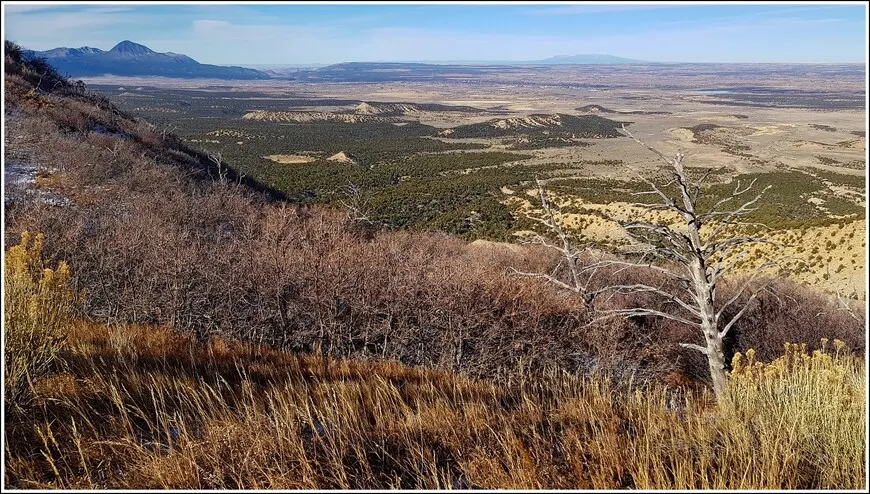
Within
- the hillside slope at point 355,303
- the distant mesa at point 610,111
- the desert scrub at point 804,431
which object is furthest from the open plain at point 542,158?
the desert scrub at point 804,431

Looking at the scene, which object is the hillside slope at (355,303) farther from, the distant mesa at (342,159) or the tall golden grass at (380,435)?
the distant mesa at (342,159)

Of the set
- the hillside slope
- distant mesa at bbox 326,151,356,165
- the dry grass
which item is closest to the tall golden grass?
the dry grass

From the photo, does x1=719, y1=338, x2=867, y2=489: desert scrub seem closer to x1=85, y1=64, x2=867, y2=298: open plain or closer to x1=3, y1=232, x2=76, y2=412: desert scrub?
x1=3, y1=232, x2=76, y2=412: desert scrub

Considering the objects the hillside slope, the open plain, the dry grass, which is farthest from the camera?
the open plain

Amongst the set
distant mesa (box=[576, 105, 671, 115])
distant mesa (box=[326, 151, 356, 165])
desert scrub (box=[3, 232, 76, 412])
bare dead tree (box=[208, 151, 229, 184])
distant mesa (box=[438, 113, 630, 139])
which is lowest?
distant mesa (box=[326, 151, 356, 165])

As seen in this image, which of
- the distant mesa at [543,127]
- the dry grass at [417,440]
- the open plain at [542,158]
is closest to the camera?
the dry grass at [417,440]
